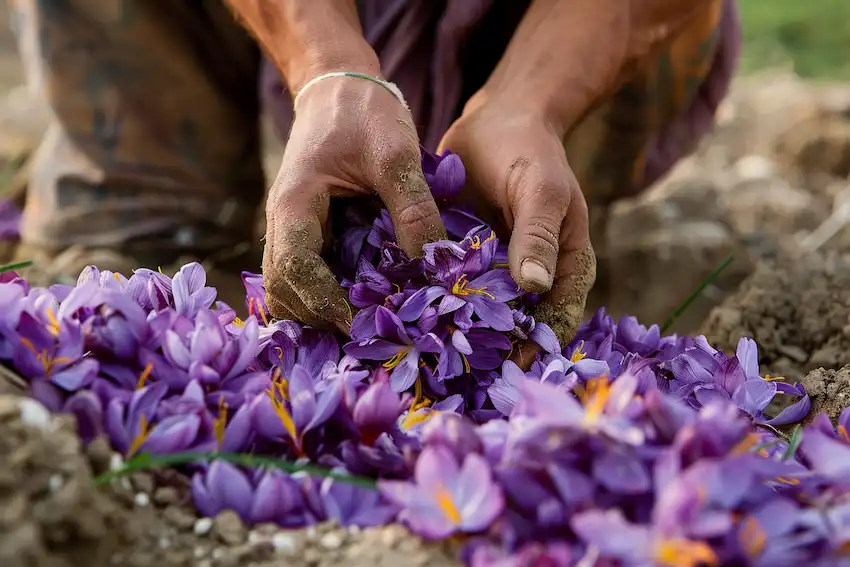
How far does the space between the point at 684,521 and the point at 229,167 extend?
2121 millimetres

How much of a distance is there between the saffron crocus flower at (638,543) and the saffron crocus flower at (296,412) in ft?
1.10

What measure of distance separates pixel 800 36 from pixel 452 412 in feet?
18.1

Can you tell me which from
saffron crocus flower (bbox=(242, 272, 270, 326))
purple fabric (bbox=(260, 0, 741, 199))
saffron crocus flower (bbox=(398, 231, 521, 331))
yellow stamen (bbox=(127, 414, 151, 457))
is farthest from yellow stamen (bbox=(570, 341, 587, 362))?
purple fabric (bbox=(260, 0, 741, 199))

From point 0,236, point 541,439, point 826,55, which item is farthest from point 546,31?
point 826,55

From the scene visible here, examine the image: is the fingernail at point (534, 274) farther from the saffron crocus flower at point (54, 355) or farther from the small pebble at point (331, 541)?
the saffron crocus flower at point (54, 355)

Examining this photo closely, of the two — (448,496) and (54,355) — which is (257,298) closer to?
(54,355)

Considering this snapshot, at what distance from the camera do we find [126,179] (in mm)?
2379

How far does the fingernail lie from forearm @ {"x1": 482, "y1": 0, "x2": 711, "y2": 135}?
0.41 m

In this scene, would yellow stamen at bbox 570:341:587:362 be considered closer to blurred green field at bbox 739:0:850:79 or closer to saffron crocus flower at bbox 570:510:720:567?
saffron crocus flower at bbox 570:510:720:567

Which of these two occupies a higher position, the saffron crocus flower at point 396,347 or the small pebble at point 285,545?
the saffron crocus flower at point 396,347

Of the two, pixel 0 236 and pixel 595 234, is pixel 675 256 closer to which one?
pixel 595 234

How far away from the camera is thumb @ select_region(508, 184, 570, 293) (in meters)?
1.09

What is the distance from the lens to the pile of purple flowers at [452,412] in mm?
744

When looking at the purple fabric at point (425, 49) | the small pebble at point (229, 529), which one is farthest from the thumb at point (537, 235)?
the purple fabric at point (425, 49)
